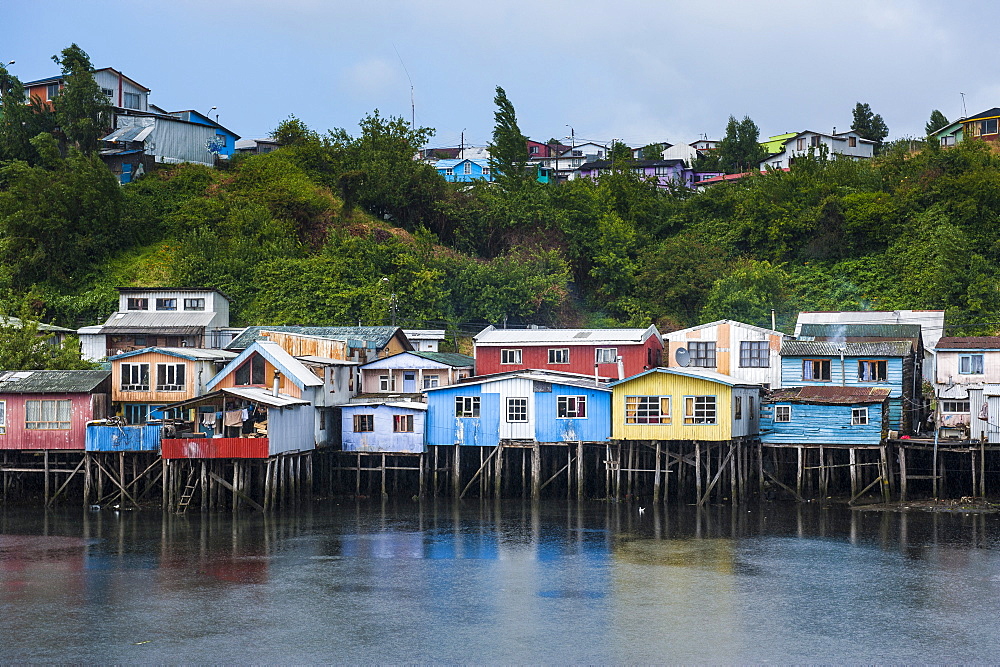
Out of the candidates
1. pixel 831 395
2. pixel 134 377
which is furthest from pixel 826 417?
pixel 134 377

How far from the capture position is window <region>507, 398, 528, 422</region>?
4447cm

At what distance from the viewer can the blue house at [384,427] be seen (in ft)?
148

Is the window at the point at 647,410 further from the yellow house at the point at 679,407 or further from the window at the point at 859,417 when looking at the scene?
the window at the point at 859,417

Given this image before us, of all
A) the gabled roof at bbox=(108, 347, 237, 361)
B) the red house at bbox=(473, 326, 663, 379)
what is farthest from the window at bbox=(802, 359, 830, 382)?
the gabled roof at bbox=(108, 347, 237, 361)

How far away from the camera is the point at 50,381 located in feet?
145

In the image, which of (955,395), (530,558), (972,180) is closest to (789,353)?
(955,395)

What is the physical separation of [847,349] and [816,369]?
4.67ft

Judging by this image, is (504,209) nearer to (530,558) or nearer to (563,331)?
(563,331)

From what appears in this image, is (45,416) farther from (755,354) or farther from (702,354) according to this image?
(755,354)

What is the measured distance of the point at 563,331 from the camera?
50.3m

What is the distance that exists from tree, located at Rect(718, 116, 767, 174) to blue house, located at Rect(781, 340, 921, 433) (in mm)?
47512

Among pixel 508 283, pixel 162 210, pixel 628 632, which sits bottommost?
pixel 628 632

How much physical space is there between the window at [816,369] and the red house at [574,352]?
6685 mm

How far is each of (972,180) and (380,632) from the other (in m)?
53.7
